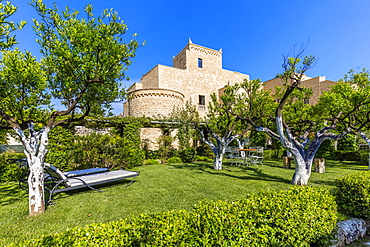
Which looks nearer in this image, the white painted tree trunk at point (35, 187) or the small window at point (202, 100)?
the white painted tree trunk at point (35, 187)

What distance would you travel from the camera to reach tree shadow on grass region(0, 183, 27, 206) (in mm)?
4534

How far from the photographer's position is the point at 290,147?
575 cm

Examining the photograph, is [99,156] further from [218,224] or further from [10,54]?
[218,224]

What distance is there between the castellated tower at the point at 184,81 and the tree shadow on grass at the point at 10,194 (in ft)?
36.8

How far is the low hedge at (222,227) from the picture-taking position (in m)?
1.86

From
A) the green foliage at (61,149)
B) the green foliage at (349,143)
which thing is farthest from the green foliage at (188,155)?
the green foliage at (349,143)

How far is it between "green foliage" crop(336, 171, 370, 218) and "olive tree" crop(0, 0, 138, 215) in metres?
5.46

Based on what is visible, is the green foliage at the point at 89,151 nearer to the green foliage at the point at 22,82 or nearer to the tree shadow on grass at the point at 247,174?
the tree shadow on grass at the point at 247,174

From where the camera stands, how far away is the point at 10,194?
16.8ft

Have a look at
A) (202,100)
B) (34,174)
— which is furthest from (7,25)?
(202,100)

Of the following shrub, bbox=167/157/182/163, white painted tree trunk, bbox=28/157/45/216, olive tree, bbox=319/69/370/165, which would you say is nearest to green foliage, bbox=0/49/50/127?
white painted tree trunk, bbox=28/157/45/216

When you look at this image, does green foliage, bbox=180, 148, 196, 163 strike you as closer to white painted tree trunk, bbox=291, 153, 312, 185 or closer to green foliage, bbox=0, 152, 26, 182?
white painted tree trunk, bbox=291, 153, 312, 185

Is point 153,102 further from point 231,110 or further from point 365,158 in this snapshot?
point 365,158

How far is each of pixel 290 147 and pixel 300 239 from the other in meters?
3.92
